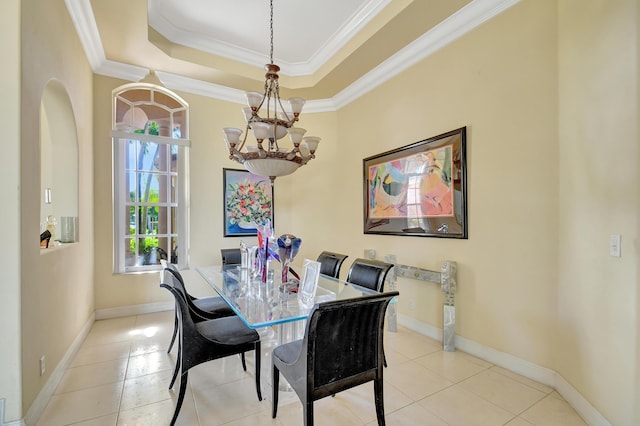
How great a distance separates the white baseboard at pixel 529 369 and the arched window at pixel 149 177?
11.4ft

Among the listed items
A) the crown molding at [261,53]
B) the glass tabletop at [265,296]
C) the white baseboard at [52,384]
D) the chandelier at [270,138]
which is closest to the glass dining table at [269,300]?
the glass tabletop at [265,296]

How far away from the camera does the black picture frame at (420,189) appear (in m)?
2.91

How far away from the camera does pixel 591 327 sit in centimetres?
189

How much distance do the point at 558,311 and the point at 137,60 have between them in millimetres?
5147

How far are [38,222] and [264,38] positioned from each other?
3113 mm

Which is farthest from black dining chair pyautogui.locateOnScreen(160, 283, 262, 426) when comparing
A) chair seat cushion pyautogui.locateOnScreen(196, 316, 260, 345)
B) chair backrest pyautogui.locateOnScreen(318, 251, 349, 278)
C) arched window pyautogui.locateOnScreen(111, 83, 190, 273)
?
arched window pyautogui.locateOnScreen(111, 83, 190, 273)

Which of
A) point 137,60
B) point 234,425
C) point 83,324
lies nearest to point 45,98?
point 137,60

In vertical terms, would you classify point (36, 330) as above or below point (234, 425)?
above

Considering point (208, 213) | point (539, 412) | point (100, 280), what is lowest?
point (539, 412)

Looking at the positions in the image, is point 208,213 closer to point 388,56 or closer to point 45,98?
point 45,98

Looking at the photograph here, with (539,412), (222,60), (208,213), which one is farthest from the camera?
(208,213)

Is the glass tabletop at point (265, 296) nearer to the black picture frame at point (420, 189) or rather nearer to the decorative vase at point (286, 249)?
the decorative vase at point (286, 249)

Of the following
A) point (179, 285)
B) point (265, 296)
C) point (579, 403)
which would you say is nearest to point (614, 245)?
point (579, 403)
